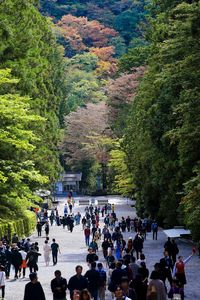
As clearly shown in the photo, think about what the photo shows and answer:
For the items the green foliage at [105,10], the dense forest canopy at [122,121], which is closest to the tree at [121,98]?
the dense forest canopy at [122,121]

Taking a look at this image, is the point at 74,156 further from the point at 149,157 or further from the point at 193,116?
the point at 193,116

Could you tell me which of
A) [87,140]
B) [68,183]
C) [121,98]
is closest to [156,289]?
[121,98]

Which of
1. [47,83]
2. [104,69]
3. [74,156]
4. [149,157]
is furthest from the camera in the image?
[104,69]

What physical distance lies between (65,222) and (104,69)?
90.9 metres

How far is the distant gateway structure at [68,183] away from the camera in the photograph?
97.9 m

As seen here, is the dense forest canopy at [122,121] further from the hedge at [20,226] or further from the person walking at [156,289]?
the person walking at [156,289]

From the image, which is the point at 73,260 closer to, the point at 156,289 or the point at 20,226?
the point at 20,226

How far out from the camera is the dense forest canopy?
1114 inches

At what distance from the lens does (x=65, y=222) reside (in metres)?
52.6

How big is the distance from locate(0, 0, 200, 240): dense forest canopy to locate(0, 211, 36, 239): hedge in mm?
710

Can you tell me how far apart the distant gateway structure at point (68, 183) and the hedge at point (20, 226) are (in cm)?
4765

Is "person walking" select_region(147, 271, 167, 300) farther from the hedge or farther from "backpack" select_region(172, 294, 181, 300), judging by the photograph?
the hedge

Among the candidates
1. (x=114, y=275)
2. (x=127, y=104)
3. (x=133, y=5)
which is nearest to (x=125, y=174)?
(x=127, y=104)

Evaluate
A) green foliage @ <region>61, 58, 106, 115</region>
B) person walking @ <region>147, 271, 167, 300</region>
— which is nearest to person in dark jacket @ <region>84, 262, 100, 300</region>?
person walking @ <region>147, 271, 167, 300</region>
